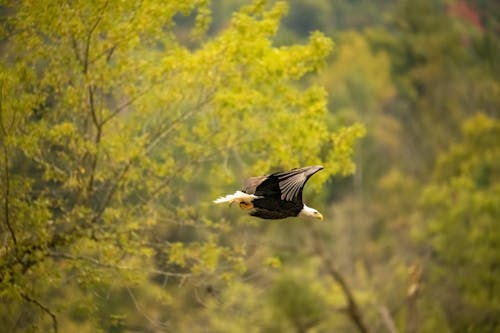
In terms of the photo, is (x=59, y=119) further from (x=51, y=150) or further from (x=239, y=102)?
(x=239, y=102)

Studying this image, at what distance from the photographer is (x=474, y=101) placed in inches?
2023

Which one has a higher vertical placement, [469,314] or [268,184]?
[268,184]

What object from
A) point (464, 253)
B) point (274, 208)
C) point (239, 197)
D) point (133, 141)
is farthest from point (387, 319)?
point (239, 197)

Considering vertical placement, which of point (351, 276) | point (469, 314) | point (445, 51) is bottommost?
point (445, 51)

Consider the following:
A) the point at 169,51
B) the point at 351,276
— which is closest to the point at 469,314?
the point at 351,276

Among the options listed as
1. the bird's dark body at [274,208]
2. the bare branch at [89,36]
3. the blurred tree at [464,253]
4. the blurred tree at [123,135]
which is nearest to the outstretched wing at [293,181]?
the bird's dark body at [274,208]

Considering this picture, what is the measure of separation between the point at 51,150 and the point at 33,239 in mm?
1770

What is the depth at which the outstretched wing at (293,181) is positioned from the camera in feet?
27.9

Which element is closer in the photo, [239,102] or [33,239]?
[33,239]

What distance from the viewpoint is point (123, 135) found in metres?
12.1

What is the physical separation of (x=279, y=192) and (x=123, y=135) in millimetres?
3904

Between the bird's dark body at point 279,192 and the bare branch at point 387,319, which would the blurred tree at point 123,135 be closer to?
the bird's dark body at point 279,192

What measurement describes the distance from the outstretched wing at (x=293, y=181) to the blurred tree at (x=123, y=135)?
3.37 m

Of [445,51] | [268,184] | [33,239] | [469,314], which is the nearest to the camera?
[268,184]
